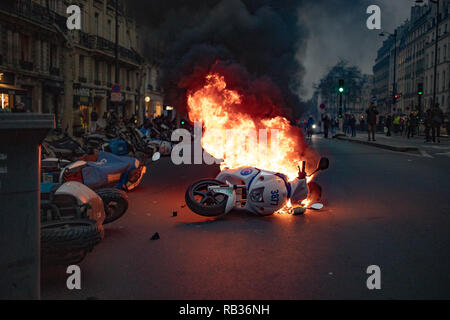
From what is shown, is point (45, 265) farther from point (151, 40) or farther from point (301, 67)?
point (301, 67)

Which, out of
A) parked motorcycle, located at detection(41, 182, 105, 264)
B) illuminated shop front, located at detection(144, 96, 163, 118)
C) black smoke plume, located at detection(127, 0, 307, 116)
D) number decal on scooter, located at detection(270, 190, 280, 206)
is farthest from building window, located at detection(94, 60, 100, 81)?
parked motorcycle, located at detection(41, 182, 105, 264)

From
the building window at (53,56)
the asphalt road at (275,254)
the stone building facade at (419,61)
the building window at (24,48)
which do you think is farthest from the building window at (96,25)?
the asphalt road at (275,254)

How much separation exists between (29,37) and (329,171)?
25297mm

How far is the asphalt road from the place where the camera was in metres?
3.85

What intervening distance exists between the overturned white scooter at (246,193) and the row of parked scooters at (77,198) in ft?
3.63

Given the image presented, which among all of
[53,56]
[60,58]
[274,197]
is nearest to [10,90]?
[53,56]

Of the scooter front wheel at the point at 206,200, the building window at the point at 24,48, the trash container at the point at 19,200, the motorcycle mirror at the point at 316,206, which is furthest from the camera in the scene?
the building window at the point at 24,48

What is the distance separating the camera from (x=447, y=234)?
19.0 feet

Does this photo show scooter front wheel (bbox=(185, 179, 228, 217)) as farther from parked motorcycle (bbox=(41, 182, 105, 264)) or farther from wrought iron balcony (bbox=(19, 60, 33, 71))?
wrought iron balcony (bbox=(19, 60, 33, 71))

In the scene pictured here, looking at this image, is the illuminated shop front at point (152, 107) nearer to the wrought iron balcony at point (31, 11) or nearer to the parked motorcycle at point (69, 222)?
the wrought iron balcony at point (31, 11)

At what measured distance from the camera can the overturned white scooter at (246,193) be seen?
21.7 feet

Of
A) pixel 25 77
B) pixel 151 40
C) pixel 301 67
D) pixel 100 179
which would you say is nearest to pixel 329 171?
pixel 301 67

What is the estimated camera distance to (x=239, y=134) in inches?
336

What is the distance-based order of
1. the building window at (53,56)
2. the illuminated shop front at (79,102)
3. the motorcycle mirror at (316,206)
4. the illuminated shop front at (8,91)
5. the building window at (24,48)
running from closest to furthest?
1. the motorcycle mirror at (316,206)
2. the illuminated shop front at (8,91)
3. the building window at (24,48)
4. the building window at (53,56)
5. the illuminated shop front at (79,102)
